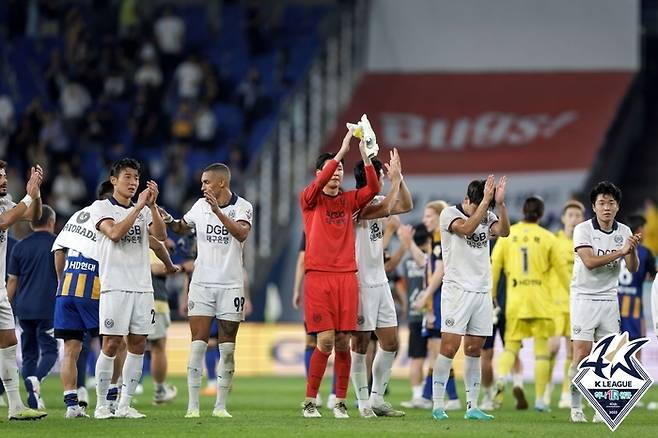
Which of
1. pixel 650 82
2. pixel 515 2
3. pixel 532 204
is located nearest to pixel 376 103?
pixel 515 2

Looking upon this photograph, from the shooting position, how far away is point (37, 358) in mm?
17500

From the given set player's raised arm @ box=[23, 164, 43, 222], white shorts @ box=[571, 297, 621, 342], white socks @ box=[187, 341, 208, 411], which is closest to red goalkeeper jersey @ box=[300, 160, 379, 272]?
white socks @ box=[187, 341, 208, 411]

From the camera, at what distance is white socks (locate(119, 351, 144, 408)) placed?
14.5m

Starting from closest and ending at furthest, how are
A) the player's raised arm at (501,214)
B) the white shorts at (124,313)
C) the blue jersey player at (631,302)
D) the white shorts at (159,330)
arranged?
the white shorts at (124,313) < the player's raised arm at (501,214) < the blue jersey player at (631,302) < the white shorts at (159,330)

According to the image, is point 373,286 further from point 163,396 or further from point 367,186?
point 163,396

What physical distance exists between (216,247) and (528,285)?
4.58 meters

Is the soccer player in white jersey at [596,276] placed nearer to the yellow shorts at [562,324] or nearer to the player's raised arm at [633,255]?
the player's raised arm at [633,255]

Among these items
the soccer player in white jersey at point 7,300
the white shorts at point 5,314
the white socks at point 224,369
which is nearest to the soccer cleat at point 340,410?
the white socks at point 224,369

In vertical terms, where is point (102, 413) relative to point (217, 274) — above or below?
below

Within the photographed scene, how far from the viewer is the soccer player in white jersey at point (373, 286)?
47.8 feet

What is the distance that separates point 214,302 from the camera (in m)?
14.5

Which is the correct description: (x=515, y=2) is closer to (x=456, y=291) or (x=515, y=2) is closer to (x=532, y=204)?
(x=532, y=204)

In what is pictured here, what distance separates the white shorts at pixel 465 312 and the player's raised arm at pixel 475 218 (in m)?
0.61

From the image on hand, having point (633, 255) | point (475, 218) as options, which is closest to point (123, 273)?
point (475, 218)
